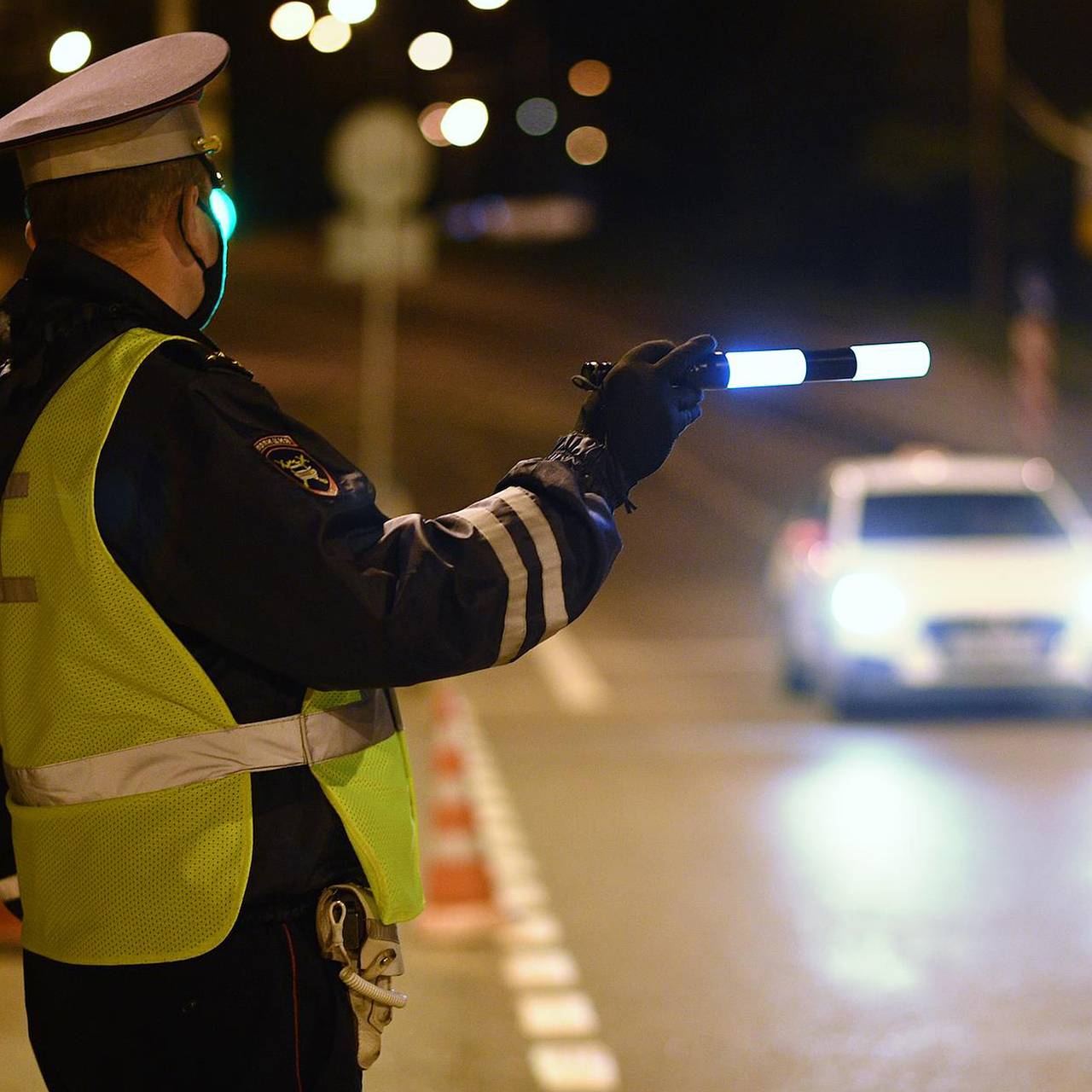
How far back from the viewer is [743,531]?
33844mm

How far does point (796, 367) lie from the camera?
9.12 ft

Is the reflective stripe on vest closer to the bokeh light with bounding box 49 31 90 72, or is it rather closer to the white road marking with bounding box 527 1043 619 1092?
the white road marking with bounding box 527 1043 619 1092

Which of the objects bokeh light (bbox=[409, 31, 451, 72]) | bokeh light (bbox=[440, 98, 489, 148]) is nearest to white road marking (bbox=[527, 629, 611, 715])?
bokeh light (bbox=[409, 31, 451, 72])

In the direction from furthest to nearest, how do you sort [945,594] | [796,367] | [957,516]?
Result: [957,516], [945,594], [796,367]

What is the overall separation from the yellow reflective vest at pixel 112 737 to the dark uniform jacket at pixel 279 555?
28mm

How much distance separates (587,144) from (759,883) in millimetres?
79717

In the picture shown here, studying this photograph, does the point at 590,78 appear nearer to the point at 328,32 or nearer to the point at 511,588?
the point at 328,32

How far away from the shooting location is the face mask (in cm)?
274

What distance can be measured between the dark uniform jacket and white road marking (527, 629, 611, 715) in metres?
11.6

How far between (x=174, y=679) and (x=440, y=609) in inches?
12.8

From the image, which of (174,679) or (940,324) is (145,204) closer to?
(174,679)

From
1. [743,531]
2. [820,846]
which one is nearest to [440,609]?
[820,846]

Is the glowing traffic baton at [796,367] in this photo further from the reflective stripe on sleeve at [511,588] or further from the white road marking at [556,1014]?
the white road marking at [556,1014]

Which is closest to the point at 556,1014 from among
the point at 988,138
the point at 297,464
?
the point at 297,464
